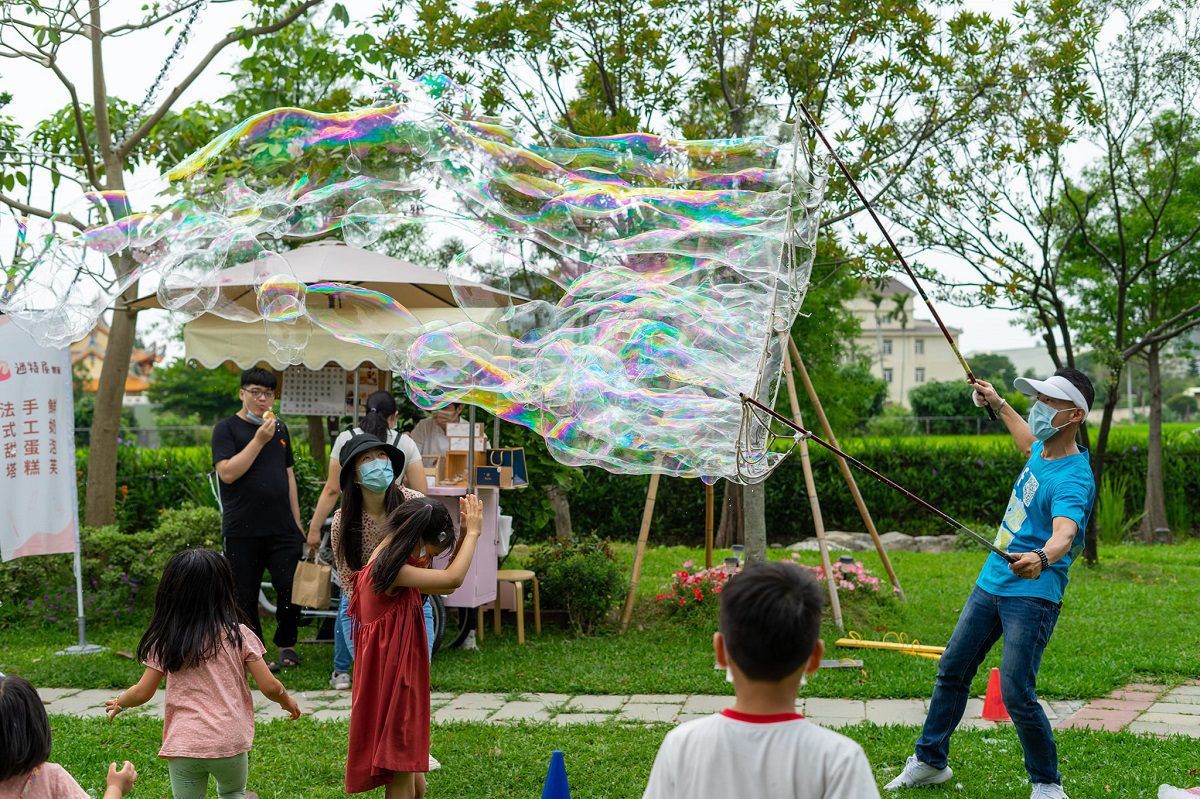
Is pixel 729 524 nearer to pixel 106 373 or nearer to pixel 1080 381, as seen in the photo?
pixel 106 373

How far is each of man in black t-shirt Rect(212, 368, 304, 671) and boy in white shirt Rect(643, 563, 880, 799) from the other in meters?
5.27

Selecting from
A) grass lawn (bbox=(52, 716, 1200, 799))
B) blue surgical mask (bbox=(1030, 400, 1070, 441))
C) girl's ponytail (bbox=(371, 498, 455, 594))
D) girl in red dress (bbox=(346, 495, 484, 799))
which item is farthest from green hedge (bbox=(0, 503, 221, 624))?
blue surgical mask (bbox=(1030, 400, 1070, 441))

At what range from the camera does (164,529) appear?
32.2 feet

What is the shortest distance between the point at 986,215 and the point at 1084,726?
7.23m

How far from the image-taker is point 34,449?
8273 mm

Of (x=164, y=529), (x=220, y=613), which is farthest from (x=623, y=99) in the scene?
(x=220, y=613)

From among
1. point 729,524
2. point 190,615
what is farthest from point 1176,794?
point 729,524

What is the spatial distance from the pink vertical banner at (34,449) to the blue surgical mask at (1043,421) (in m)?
6.66

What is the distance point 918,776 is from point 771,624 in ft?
9.58

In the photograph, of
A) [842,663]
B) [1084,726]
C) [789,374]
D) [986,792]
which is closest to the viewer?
[986,792]

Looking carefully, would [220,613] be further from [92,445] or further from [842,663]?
[92,445]

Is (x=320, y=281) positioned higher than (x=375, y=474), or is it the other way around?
(x=320, y=281)

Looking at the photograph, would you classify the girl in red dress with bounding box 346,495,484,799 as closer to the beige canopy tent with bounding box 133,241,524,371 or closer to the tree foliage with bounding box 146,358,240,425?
the beige canopy tent with bounding box 133,241,524,371

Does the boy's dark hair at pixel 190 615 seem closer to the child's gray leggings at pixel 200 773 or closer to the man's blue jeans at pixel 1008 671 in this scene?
the child's gray leggings at pixel 200 773
